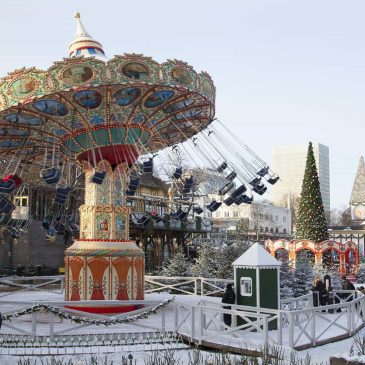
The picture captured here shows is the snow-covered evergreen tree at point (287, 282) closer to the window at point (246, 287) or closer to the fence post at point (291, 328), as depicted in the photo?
the window at point (246, 287)

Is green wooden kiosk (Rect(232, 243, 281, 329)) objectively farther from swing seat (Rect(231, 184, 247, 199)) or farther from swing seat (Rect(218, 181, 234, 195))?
swing seat (Rect(218, 181, 234, 195))

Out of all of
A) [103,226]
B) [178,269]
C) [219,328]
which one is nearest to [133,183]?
→ [103,226]

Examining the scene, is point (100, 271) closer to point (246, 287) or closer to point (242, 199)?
point (246, 287)

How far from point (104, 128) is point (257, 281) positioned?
7061 millimetres

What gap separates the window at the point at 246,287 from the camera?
50.6 ft

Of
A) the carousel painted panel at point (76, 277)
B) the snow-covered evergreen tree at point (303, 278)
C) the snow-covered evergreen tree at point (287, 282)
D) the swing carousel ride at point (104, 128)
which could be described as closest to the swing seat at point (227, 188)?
the swing carousel ride at point (104, 128)

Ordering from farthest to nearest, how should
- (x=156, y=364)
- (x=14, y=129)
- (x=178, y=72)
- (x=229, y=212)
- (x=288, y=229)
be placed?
(x=288, y=229)
(x=229, y=212)
(x=14, y=129)
(x=178, y=72)
(x=156, y=364)

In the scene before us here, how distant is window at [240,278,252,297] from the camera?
50.6 feet

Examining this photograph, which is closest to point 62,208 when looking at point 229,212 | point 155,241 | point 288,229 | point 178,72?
point 155,241

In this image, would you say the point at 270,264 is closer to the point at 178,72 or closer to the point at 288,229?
the point at 178,72

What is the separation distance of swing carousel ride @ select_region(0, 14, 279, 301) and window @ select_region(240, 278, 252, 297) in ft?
14.3

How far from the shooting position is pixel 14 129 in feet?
64.9

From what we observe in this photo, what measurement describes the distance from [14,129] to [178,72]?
22.3ft

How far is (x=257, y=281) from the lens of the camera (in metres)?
15.2
